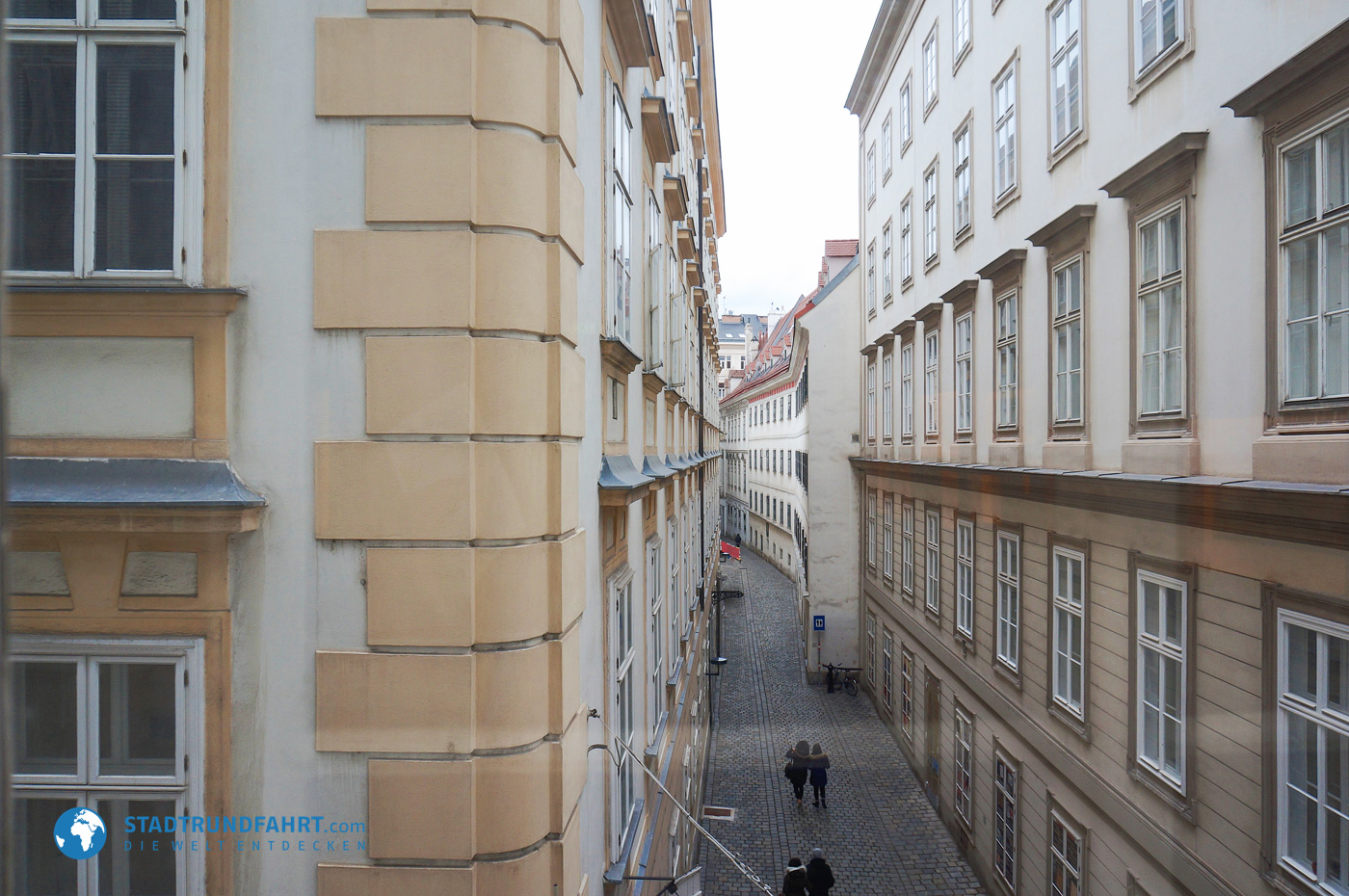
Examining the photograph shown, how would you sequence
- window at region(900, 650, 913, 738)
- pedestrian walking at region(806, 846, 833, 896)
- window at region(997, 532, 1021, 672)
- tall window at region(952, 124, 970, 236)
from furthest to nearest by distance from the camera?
window at region(900, 650, 913, 738) < tall window at region(952, 124, 970, 236) < window at region(997, 532, 1021, 672) < pedestrian walking at region(806, 846, 833, 896)

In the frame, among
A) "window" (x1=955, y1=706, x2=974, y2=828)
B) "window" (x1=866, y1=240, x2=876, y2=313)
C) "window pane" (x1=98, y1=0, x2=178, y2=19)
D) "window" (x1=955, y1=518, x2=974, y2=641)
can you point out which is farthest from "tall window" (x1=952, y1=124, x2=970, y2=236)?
"window pane" (x1=98, y1=0, x2=178, y2=19)

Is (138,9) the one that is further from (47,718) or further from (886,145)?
(886,145)

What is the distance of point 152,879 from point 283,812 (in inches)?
24.0

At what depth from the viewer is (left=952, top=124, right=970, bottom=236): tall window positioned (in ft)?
42.8

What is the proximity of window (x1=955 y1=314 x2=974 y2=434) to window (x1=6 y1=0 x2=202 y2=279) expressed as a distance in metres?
11.9

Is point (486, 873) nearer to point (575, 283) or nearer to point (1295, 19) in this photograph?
point (575, 283)

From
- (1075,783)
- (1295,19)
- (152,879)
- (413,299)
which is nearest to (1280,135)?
(1295,19)

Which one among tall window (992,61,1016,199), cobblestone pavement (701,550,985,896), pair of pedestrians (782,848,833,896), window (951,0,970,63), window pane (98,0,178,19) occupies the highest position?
window (951,0,970,63)

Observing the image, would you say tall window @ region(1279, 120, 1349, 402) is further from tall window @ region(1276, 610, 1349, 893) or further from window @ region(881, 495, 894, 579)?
window @ region(881, 495, 894, 579)

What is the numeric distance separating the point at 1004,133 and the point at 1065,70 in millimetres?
2187

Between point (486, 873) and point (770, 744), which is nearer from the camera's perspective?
point (486, 873)

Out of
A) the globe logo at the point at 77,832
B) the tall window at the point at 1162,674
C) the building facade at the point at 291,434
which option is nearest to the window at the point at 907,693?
the tall window at the point at 1162,674

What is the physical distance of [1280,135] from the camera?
5.44 meters

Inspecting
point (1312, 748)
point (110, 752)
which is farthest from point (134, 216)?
point (1312, 748)
